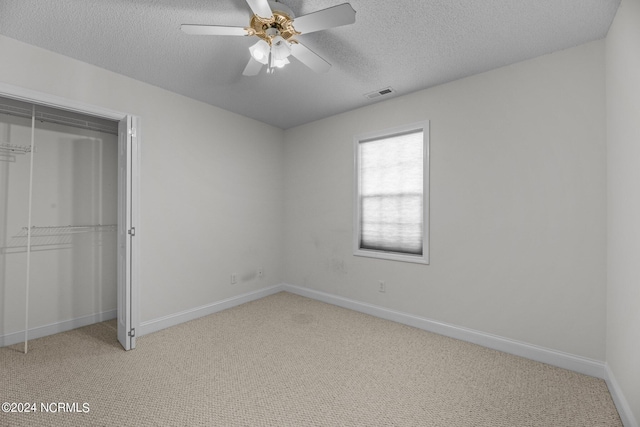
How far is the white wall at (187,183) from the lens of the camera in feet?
8.25

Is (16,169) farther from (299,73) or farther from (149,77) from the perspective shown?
(299,73)

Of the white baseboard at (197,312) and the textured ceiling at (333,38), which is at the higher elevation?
the textured ceiling at (333,38)

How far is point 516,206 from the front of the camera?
248 centimetres

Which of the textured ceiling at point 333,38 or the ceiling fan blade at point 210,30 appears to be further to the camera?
the textured ceiling at point 333,38

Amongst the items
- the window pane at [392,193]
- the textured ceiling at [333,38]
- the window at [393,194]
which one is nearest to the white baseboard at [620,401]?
the window at [393,194]

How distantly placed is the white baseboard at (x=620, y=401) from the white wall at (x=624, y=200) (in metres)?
0.04

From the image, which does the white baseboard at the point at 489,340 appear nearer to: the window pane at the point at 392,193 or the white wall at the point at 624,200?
the white wall at the point at 624,200

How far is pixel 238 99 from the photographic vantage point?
3.32 m

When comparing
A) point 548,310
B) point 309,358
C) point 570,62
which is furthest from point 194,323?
point 570,62

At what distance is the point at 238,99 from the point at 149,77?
905mm

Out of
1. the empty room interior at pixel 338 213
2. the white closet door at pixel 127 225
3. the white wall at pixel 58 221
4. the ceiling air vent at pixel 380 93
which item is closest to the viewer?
the empty room interior at pixel 338 213

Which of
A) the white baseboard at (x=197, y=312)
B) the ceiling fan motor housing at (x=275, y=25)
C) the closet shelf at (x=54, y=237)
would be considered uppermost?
the ceiling fan motor housing at (x=275, y=25)

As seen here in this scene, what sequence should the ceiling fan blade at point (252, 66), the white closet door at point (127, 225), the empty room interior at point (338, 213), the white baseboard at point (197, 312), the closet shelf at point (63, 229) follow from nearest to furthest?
1. the empty room interior at point (338, 213)
2. the ceiling fan blade at point (252, 66)
3. the white closet door at point (127, 225)
4. the closet shelf at point (63, 229)
5. the white baseboard at point (197, 312)

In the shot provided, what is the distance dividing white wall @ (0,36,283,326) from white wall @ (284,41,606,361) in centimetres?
160
